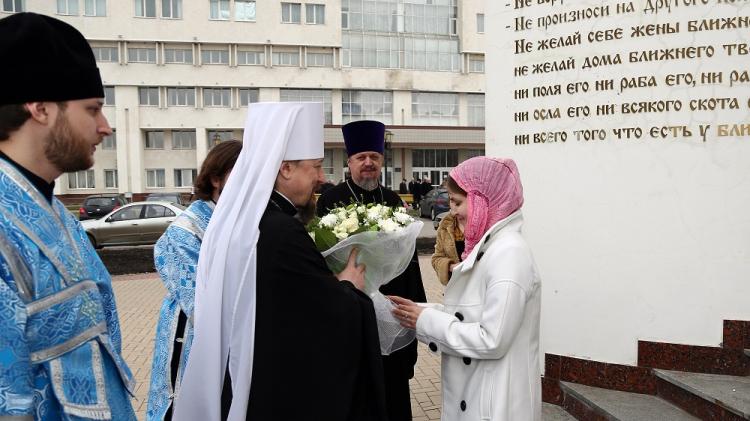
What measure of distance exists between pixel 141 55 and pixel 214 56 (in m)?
5.56

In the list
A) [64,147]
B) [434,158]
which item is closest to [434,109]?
[434,158]

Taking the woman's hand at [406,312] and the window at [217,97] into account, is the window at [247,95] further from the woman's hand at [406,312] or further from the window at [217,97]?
the woman's hand at [406,312]

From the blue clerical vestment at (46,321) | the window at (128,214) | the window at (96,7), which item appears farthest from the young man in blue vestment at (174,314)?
the window at (96,7)

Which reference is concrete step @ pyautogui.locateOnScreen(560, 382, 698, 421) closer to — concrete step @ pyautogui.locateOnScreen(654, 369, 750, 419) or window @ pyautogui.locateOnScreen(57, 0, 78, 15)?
concrete step @ pyautogui.locateOnScreen(654, 369, 750, 419)

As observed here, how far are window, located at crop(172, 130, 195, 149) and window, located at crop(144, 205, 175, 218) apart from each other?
31.5 m

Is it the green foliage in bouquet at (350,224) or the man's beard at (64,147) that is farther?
the green foliage in bouquet at (350,224)

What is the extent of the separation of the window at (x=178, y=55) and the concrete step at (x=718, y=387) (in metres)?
46.2

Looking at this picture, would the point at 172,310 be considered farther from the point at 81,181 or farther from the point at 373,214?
the point at 81,181

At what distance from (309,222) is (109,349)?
127 centimetres

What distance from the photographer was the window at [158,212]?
16.9 meters

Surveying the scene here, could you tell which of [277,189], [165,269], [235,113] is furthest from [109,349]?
[235,113]

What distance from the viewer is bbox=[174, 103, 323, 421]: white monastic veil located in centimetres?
221

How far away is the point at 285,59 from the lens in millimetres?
45812

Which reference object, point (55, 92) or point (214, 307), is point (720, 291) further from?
point (55, 92)
